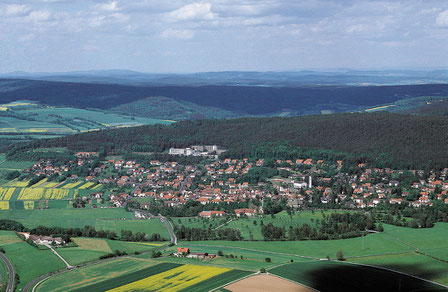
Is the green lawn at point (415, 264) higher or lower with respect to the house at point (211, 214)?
higher

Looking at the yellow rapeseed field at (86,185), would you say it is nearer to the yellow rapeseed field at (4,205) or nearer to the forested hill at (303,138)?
the yellow rapeseed field at (4,205)

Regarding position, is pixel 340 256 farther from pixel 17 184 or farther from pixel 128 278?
pixel 17 184

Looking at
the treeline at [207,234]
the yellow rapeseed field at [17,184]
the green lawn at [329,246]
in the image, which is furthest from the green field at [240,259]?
the yellow rapeseed field at [17,184]

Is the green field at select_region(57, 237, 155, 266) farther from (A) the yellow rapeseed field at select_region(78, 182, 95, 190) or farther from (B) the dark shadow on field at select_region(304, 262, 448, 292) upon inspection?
(A) the yellow rapeseed field at select_region(78, 182, 95, 190)

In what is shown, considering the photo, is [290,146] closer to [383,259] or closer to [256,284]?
[383,259]

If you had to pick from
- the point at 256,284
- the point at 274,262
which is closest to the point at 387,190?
the point at 274,262

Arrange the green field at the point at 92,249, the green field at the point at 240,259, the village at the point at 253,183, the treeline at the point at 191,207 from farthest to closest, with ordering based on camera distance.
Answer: the village at the point at 253,183 < the treeline at the point at 191,207 < the green field at the point at 92,249 < the green field at the point at 240,259
